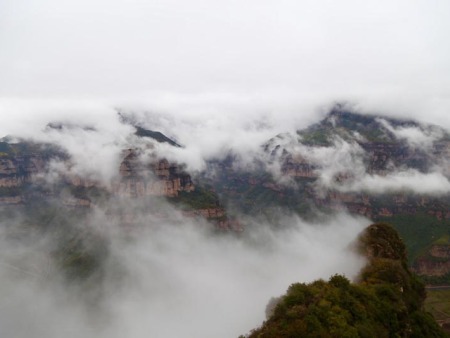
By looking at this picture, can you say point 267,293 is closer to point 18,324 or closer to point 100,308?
point 100,308

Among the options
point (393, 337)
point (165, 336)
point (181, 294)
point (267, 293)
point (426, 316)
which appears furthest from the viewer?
point (181, 294)

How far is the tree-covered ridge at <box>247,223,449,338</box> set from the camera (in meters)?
49.4

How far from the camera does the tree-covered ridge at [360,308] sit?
49438mm

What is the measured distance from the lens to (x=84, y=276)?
194 m

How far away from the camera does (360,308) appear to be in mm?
56094

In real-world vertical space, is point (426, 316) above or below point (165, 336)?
above

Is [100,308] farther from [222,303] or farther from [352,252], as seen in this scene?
[352,252]

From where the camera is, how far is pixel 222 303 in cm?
17825

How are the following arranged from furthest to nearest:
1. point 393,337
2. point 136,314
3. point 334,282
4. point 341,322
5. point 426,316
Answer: point 136,314, point 426,316, point 334,282, point 393,337, point 341,322

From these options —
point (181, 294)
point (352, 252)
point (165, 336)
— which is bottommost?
point (165, 336)

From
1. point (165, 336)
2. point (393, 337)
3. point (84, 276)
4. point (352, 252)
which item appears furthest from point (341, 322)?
point (84, 276)

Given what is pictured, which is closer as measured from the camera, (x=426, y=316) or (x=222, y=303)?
(x=426, y=316)

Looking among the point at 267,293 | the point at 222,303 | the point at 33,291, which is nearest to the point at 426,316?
the point at 267,293

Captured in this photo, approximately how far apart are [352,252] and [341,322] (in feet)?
146
